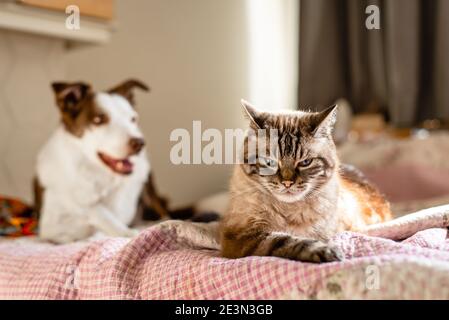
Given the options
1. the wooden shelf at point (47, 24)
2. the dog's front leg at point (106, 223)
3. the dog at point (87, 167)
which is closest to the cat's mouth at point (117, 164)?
the dog at point (87, 167)

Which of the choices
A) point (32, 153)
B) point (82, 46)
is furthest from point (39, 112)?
point (82, 46)

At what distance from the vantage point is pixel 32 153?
1.97 meters

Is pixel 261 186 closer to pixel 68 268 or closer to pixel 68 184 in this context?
pixel 68 268

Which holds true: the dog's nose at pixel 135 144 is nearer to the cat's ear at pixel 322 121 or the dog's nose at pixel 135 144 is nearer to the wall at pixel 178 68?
the cat's ear at pixel 322 121

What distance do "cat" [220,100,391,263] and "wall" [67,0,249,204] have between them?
1.18m

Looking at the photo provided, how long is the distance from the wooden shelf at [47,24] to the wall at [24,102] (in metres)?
0.19

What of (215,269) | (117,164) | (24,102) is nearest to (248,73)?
(24,102)

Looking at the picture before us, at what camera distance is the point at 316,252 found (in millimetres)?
806

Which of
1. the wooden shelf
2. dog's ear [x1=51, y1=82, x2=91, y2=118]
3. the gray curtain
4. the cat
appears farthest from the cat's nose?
the gray curtain

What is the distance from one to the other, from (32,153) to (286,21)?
1.36 m

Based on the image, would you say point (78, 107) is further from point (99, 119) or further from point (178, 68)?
point (178, 68)

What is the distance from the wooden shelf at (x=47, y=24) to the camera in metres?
1.60

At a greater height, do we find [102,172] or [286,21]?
[286,21]
